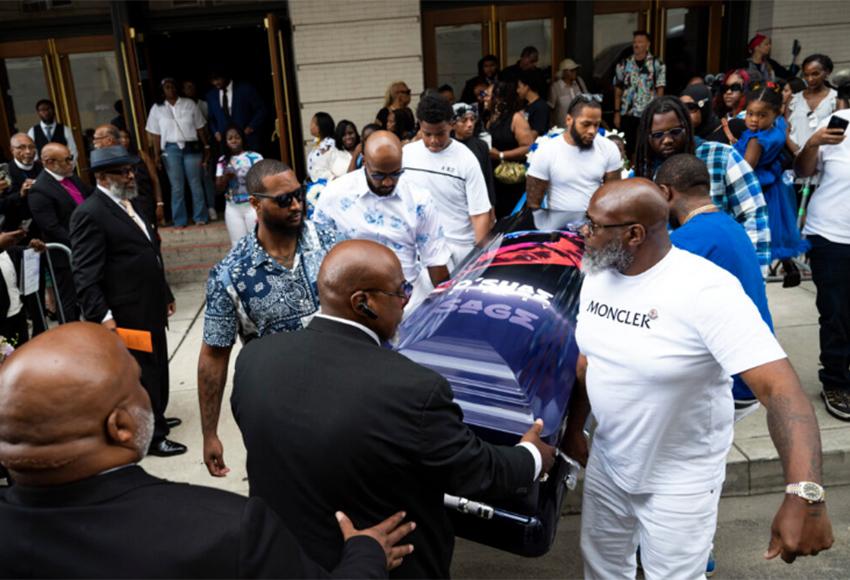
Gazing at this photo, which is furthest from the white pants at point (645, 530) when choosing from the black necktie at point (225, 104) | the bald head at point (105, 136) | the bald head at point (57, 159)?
the black necktie at point (225, 104)

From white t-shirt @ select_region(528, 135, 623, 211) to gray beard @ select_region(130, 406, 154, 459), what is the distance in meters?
3.84

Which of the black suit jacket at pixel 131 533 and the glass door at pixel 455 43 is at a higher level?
the glass door at pixel 455 43

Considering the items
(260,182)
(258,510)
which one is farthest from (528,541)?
(260,182)

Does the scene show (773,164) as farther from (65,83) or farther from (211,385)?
(65,83)

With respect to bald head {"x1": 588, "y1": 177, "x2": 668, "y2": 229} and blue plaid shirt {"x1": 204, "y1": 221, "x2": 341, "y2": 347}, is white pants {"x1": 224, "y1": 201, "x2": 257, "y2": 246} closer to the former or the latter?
blue plaid shirt {"x1": 204, "y1": 221, "x2": 341, "y2": 347}

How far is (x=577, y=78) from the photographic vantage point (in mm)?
8938

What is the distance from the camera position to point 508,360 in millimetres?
2635

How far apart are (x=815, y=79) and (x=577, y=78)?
372 centimetres

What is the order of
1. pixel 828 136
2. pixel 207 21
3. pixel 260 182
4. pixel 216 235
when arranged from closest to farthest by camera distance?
pixel 260 182 < pixel 828 136 < pixel 216 235 < pixel 207 21

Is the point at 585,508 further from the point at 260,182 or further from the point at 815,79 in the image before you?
the point at 815,79

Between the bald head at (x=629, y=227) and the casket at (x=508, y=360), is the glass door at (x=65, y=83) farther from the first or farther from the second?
the bald head at (x=629, y=227)

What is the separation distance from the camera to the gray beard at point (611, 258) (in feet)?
7.33

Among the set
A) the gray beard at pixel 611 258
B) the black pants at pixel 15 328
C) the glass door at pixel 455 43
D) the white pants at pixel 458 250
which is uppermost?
the glass door at pixel 455 43

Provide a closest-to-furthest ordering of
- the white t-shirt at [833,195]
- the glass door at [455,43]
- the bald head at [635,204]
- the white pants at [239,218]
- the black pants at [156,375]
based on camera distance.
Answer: the bald head at [635,204] < the white t-shirt at [833,195] < the black pants at [156,375] < the white pants at [239,218] < the glass door at [455,43]
